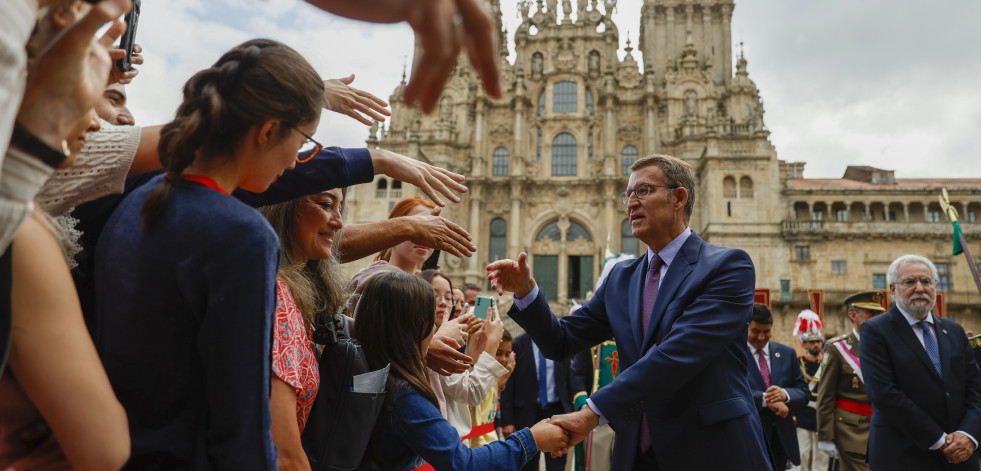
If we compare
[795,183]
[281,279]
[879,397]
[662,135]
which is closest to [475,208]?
[662,135]

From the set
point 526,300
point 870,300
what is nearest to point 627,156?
point 870,300

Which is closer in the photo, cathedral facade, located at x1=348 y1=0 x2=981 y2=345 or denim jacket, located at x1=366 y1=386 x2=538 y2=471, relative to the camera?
denim jacket, located at x1=366 y1=386 x2=538 y2=471

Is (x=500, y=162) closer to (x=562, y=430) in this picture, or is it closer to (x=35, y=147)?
(x=562, y=430)

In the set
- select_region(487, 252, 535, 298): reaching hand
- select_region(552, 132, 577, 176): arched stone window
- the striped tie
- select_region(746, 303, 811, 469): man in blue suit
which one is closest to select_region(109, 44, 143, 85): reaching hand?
select_region(487, 252, 535, 298): reaching hand

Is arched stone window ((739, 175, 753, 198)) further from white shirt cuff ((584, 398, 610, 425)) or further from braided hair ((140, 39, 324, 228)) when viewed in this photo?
braided hair ((140, 39, 324, 228))

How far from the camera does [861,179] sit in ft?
127

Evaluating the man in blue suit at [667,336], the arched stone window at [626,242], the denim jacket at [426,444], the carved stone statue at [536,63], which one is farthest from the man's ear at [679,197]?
the carved stone statue at [536,63]

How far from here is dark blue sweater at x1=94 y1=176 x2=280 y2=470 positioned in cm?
133

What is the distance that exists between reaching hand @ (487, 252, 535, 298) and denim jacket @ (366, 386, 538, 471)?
3.63ft

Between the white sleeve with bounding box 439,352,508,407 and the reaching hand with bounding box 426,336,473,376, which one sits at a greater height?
the reaching hand with bounding box 426,336,473,376

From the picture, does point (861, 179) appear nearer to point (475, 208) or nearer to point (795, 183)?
point (795, 183)

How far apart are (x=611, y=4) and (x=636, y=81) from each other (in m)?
5.33

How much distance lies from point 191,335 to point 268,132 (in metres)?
0.55

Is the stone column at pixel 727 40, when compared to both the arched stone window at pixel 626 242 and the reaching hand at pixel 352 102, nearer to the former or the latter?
A: the arched stone window at pixel 626 242
